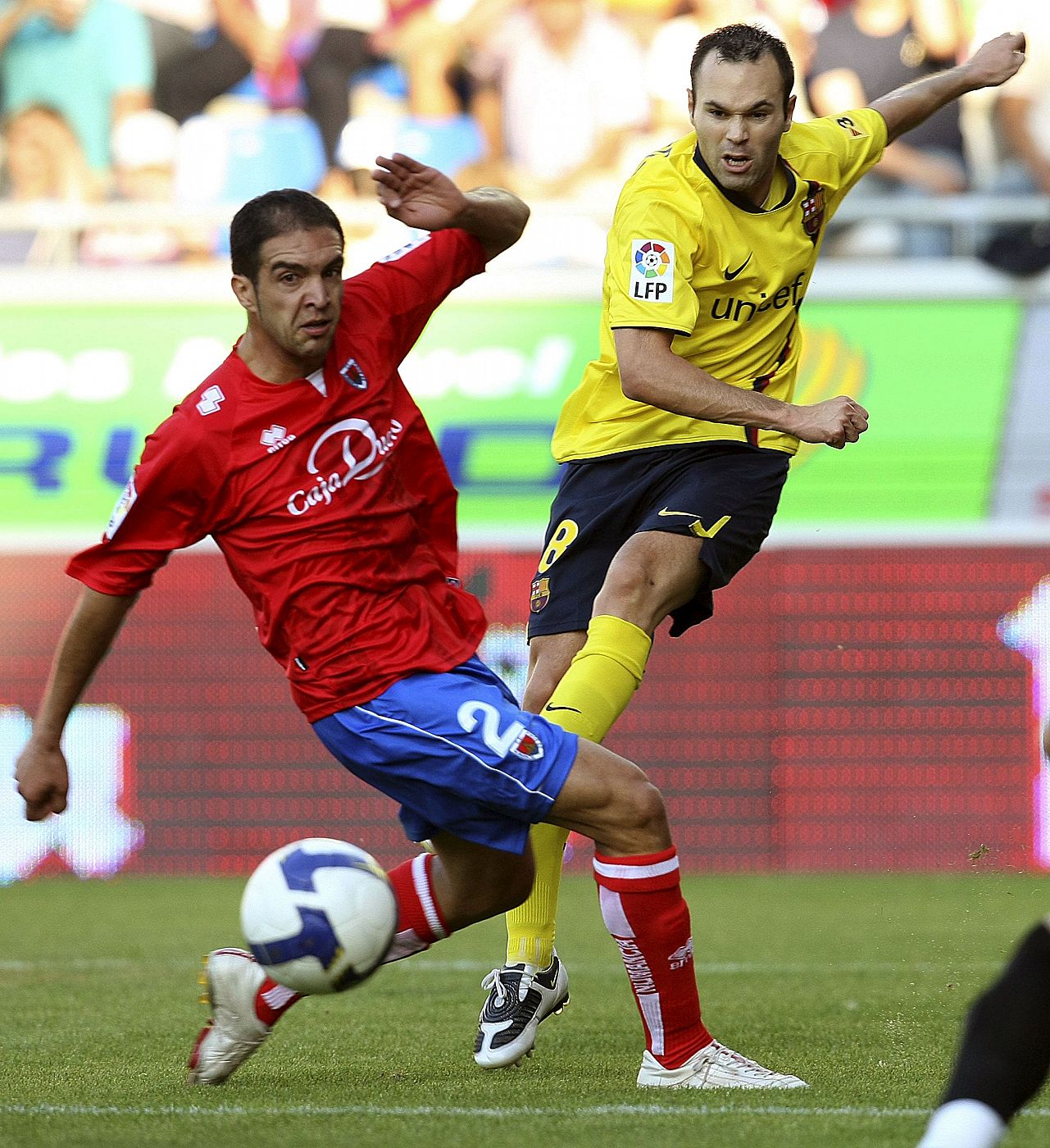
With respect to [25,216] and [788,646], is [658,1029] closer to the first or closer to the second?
[788,646]

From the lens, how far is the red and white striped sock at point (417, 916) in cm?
433

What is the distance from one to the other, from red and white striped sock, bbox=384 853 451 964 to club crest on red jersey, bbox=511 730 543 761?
1.99ft

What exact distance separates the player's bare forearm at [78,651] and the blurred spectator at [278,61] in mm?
9422

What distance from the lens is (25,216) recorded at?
12.4 meters

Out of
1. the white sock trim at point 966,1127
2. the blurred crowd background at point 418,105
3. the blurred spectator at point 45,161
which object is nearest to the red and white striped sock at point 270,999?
the white sock trim at point 966,1127

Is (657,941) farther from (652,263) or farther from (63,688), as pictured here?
(652,263)

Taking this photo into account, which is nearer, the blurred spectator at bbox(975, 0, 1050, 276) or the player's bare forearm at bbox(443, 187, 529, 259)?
the player's bare forearm at bbox(443, 187, 529, 259)

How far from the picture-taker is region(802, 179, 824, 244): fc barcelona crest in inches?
195

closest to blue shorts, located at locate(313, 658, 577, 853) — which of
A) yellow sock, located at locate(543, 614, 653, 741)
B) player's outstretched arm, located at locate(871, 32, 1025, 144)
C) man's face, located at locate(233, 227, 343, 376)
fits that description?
yellow sock, located at locate(543, 614, 653, 741)

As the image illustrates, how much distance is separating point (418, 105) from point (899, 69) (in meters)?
3.32

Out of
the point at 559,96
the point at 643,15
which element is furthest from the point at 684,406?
the point at 643,15

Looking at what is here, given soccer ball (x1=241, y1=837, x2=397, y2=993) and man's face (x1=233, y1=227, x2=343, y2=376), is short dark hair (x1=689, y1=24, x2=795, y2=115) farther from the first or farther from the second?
soccer ball (x1=241, y1=837, x2=397, y2=993)

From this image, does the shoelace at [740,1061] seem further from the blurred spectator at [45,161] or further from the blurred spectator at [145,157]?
the blurred spectator at [45,161]

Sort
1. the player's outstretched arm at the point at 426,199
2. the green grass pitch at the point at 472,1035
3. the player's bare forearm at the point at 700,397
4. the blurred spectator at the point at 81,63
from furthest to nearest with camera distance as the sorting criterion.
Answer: the blurred spectator at the point at 81,63
the player's outstretched arm at the point at 426,199
the player's bare forearm at the point at 700,397
the green grass pitch at the point at 472,1035
